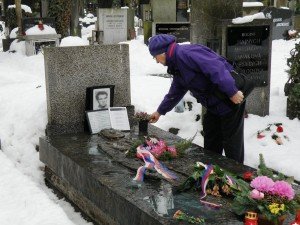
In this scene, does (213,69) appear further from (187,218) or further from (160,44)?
(187,218)

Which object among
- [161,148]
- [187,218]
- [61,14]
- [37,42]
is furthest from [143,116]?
[61,14]

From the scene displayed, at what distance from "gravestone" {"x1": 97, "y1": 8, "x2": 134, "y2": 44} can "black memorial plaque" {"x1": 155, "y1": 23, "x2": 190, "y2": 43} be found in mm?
2795

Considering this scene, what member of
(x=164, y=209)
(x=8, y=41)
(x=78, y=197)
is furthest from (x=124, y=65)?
(x=8, y=41)

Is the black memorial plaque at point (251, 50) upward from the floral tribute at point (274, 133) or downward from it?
upward

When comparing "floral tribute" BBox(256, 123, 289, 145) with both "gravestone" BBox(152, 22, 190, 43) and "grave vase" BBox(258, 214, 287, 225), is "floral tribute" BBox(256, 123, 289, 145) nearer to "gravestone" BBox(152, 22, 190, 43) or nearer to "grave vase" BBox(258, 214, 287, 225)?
"grave vase" BBox(258, 214, 287, 225)

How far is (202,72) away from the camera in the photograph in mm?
4188

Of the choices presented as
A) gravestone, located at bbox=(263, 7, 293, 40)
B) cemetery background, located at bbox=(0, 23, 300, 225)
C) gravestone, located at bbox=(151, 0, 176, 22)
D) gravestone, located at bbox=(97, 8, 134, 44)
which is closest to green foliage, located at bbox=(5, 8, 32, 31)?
gravestone, located at bbox=(97, 8, 134, 44)

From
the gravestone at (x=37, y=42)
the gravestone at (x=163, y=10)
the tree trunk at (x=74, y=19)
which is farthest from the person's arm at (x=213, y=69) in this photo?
the tree trunk at (x=74, y=19)

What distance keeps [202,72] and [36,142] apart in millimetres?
2657

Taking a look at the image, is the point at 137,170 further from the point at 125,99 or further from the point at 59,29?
the point at 59,29

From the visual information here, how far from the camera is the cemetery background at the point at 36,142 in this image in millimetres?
3648

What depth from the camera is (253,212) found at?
9.75 ft

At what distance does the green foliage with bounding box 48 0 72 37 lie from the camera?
1848 centimetres

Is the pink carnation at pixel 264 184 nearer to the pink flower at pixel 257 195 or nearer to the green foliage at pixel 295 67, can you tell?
the pink flower at pixel 257 195
